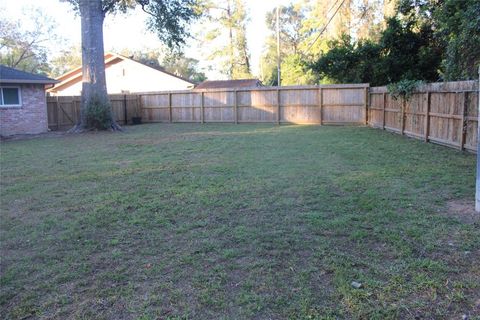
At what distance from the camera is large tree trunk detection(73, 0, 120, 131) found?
17.3 m

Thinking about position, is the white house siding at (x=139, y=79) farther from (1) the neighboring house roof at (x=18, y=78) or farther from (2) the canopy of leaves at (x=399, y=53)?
(2) the canopy of leaves at (x=399, y=53)

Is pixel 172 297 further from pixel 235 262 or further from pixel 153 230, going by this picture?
pixel 153 230

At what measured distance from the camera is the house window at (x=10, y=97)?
17000 millimetres

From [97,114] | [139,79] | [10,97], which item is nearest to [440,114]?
[97,114]

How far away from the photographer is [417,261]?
3461 millimetres

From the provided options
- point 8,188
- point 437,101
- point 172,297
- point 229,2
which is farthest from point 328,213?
point 229,2

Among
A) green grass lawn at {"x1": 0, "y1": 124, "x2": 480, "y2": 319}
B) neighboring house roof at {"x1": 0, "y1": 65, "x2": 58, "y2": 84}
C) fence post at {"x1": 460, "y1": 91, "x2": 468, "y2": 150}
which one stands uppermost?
→ neighboring house roof at {"x1": 0, "y1": 65, "x2": 58, "y2": 84}

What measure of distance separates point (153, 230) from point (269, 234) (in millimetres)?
1263

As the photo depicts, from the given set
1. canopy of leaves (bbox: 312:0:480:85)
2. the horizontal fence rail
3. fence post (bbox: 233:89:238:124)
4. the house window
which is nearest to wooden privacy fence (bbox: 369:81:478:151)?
the horizontal fence rail

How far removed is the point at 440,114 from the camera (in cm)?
1052

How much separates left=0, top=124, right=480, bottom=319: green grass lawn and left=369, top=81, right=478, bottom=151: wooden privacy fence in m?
1.32

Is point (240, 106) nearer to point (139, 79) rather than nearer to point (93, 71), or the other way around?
point (93, 71)

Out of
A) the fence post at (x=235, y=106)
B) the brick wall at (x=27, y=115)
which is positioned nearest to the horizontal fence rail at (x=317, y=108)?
the fence post at (x=235, y=106)

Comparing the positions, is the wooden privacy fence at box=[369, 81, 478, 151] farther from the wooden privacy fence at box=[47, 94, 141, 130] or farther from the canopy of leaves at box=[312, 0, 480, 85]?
the wooden privacy fence at box=[47, 94, 141, 130]
